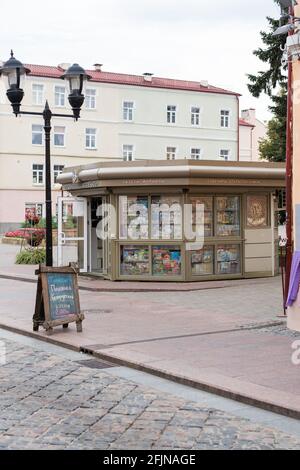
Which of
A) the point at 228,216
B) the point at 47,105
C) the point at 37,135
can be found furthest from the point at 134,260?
the point at 37,135

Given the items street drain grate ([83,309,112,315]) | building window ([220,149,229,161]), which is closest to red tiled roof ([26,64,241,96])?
building window ([220,149,229,161])

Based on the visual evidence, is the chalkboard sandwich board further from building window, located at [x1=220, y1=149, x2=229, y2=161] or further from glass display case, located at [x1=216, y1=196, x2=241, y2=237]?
building window, located at [x1=220, y1=149, x2=229, y2=161]

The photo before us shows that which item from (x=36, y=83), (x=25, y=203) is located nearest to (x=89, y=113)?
(x=36, y=83)

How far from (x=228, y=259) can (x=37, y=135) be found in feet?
122

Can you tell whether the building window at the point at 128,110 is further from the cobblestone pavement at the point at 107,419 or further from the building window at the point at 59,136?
the cobblestone pavement at the point at 107,419

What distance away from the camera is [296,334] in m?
9.75

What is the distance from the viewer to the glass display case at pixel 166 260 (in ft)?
55.4

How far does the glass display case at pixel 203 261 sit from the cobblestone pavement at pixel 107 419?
Result: 30.8ft

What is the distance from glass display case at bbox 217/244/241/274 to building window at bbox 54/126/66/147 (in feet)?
121

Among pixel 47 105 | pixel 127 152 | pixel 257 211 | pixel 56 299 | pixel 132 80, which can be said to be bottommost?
pixel 56 299

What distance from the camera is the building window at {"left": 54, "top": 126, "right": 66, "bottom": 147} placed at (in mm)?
52531

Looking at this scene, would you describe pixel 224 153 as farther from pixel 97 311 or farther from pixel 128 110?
pixel 97 311

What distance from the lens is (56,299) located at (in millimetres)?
10352

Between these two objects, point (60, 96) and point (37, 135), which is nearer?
point (37, 135)
